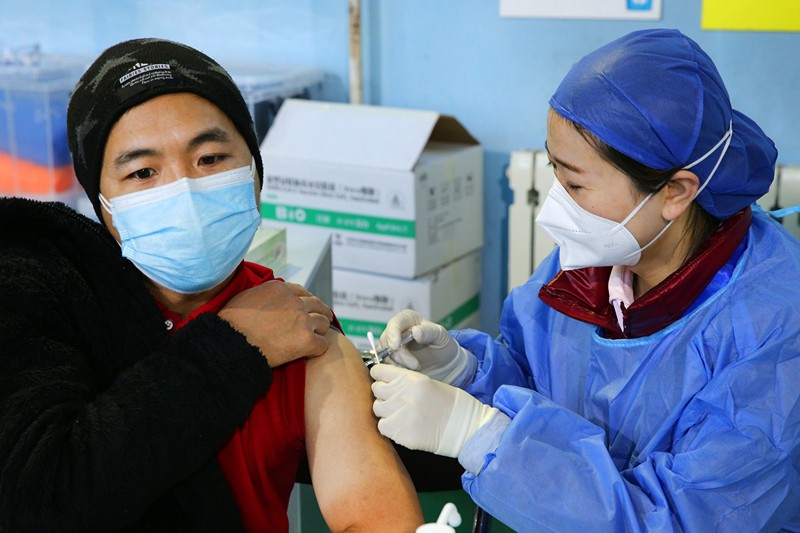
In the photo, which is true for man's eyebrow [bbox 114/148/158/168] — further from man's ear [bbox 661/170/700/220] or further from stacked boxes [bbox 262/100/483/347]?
stacked boxes [bbox 262/100/483/347]

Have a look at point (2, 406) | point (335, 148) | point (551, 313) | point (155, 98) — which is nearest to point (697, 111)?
point (551, 313)

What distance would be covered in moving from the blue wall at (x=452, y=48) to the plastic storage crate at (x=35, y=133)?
21.4 inches

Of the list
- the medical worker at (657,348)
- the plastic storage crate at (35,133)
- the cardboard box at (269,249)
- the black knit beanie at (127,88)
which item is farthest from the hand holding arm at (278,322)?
the plastic storage crate at (35,133)

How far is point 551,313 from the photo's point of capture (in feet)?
5.80

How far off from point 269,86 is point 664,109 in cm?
211

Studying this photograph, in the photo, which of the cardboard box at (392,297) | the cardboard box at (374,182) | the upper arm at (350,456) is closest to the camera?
the upper arm at (350,456)

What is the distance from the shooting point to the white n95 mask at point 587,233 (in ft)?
4.95

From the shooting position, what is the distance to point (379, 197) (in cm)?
304

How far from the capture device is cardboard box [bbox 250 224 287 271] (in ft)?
6.57

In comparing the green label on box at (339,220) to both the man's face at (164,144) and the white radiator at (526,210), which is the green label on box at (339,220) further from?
the man's face at (164,144)

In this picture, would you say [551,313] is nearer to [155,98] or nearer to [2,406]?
[155,98]

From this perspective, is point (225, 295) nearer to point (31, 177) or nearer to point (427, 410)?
point (427, 410)

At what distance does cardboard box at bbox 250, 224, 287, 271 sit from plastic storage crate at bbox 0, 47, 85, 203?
4.38 feet

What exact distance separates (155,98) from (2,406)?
0.47m
